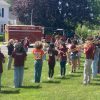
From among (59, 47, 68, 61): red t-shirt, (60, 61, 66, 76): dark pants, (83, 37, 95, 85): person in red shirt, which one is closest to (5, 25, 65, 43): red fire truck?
(60, 61, 66, 76): dark pants

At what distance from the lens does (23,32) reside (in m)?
52.7

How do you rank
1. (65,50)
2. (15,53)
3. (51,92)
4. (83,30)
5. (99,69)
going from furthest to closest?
(83,30), (99,69), (65,50), (15,53), (51,92)

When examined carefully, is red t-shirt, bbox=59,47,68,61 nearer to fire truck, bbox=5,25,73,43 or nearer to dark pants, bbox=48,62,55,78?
dark pants, bbox=48,62,55,78

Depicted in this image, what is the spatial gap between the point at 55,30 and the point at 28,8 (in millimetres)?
5746

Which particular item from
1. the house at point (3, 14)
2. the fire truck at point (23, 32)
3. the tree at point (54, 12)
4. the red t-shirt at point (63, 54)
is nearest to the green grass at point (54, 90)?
the red t-shirt at point (63, 54)

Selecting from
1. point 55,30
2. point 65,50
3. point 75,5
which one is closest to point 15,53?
point 65,50

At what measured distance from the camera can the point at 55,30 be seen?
74688mm

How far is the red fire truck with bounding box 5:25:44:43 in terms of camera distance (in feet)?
171

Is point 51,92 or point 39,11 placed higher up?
point 39,11

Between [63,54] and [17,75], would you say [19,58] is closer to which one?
[17,75]

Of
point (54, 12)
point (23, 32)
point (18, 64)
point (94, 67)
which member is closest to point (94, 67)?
point (94, 67)

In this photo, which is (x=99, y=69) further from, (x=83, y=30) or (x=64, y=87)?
(x=83, y=30)

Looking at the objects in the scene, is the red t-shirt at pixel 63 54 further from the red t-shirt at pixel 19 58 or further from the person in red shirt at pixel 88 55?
the red t-shirt at pixel 19 58

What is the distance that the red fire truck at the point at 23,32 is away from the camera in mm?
52219
